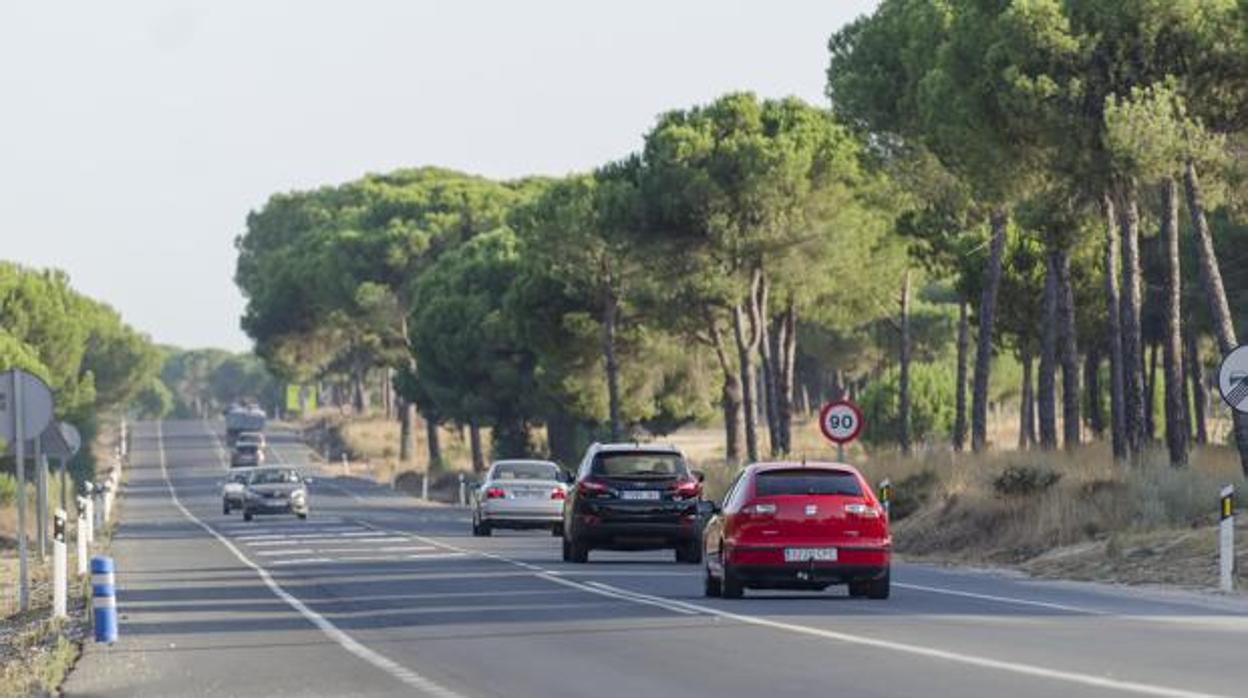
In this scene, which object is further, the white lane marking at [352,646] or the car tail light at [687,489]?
the car tail light at [687,489]

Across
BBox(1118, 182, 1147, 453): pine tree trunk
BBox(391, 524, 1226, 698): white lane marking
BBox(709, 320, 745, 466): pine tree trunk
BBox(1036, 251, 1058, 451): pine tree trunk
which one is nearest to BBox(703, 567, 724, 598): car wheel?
BBox(391, 524, 1226, 698): white lane marking

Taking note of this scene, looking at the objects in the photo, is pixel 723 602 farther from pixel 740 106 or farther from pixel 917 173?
pixel 740 106

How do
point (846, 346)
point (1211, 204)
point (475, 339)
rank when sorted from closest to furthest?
point (1211, 204) < point (475, 339) < point (846, 346)

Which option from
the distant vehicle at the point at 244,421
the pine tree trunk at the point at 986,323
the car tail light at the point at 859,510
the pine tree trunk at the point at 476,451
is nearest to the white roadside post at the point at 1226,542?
the car tail light at the point at 859,510

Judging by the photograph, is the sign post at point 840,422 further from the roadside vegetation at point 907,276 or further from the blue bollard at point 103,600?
the blue bollard at point 103,600

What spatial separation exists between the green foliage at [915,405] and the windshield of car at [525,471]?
4716 cm

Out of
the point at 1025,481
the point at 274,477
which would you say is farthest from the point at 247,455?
the point at 1025,481

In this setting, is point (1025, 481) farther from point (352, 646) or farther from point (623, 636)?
point (352, 646)

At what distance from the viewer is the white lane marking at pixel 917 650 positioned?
16281 millimetres

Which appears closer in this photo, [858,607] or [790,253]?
[858,607]

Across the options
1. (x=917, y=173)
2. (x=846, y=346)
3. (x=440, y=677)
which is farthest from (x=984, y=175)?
(x=846, y=346)

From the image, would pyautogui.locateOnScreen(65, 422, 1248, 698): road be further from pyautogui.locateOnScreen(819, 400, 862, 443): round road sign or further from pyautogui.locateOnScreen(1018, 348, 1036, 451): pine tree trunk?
pyautogui.locateOnScreen(1018, 348, 1036, 451): pine tree trunk

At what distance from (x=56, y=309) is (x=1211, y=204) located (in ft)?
261

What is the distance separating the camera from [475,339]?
102 metres
